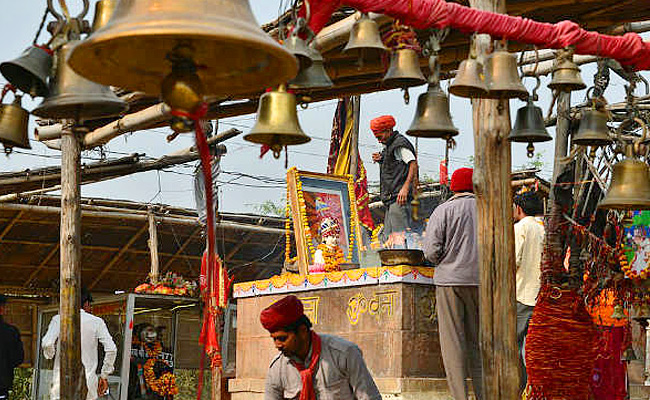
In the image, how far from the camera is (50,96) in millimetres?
3904

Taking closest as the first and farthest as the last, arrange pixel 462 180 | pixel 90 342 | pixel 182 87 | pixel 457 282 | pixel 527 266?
1. pixel 182 87
2. pixel 457 282
3. pixel 462 180
4. pixel 527 266
5. pixel 90 342

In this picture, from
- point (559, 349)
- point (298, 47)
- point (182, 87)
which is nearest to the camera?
point (182, 87)

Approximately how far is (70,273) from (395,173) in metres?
3.20

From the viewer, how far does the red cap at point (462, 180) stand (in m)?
7.48

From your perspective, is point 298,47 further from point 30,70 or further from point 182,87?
point 182,87

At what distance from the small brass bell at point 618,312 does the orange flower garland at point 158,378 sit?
883cm

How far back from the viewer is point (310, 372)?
534 centimetres

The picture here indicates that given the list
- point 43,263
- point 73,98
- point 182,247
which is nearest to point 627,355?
point 73,98

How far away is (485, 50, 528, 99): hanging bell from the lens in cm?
454

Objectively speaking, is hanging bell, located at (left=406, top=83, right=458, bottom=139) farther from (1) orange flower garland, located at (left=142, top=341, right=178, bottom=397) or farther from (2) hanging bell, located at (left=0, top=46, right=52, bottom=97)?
(1) orange flower garland, located at (left=142, top=341, right=178, bottom=397)

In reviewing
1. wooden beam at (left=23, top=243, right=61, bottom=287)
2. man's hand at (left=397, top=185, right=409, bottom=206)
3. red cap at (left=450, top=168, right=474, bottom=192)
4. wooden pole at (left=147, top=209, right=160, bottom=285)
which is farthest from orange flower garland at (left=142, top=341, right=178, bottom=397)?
red cap at (left=450, top=168, right=474, bottom=192)

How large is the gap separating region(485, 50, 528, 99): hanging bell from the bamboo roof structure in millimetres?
12919

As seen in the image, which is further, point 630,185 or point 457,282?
point 457,282

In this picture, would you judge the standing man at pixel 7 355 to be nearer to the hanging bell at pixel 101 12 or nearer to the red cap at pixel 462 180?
the red cap at pixel 462 180
